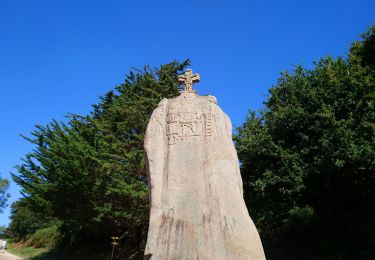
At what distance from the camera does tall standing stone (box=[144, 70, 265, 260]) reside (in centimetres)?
545

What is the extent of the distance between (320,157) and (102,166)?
11209 millimetres

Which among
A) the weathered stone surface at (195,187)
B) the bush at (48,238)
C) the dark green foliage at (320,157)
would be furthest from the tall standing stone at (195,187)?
the bush at (48,238)

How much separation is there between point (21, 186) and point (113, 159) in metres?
7.37

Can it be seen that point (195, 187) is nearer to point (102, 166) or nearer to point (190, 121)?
point (190, 121)

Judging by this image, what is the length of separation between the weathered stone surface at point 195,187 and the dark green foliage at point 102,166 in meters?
13.5

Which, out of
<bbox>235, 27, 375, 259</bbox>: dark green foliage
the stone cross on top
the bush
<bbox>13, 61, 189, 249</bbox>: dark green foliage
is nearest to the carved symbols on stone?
the stone cross on top

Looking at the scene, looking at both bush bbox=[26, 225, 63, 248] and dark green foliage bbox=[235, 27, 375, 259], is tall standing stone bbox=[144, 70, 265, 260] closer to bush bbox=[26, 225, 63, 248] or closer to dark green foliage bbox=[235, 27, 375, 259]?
dark green foliage bbox=[235, 27, 375, 259]

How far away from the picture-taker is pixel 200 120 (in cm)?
642

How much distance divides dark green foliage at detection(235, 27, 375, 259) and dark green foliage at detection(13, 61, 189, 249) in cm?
623

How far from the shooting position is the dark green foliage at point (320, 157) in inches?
640

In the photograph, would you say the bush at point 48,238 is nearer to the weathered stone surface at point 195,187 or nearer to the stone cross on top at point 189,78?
the stone cross on top at point 189,78

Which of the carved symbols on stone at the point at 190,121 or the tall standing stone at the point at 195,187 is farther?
the carved symbols on stone at the point at 190,121

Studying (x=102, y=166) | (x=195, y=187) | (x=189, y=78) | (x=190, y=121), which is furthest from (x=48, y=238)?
(x=195, y=187)

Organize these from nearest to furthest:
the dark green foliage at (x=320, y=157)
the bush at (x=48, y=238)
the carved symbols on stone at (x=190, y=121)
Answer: the carved symbols on stone at (x=190, y=121), the dark green foliage at (x=320, y=157), the bush at (x=48, y=238)
